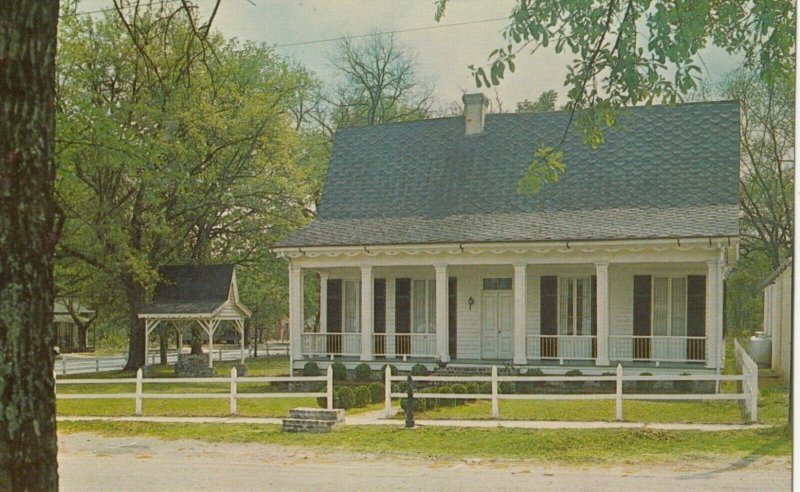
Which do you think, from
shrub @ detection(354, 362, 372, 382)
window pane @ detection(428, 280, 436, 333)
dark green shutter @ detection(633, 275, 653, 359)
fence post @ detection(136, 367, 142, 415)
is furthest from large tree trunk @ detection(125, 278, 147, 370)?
dark green shutter @ detection(633, 275, 653, 359)

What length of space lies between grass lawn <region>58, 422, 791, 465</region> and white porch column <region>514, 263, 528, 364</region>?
19.6 feet

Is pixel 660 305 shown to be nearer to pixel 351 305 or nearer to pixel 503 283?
pixel 503 283

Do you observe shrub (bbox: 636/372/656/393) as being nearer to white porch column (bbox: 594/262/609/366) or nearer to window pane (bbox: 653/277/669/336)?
white porch column (bbox: 594/262/609/366)

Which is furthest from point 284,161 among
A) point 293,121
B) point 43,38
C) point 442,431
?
point 43,38

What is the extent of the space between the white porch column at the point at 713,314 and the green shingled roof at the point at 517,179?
0.73 m

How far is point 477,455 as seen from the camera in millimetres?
10648

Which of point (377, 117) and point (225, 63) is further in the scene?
point (377, 117)

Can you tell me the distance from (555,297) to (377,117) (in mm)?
5648

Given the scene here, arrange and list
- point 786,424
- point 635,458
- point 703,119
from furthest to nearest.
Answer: point 703,119, point 786,424, point 635,458

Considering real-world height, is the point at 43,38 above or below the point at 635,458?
above

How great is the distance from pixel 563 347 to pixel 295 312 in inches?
208

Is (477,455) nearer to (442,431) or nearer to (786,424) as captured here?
(442,431)

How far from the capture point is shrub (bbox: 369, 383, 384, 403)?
51.6ft

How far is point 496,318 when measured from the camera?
19719 mm
